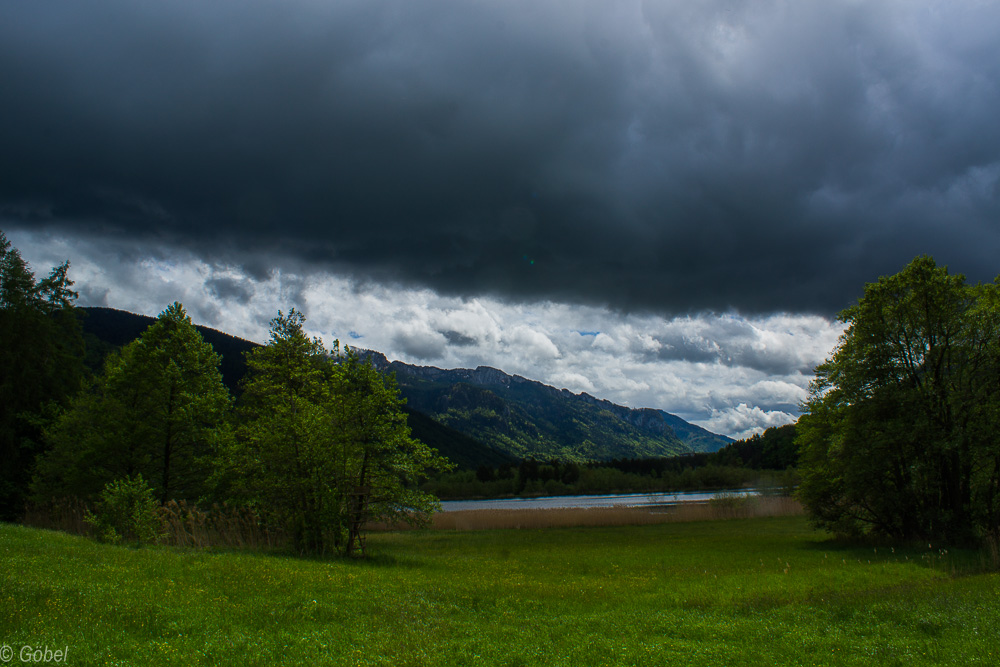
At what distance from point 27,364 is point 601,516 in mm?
58813

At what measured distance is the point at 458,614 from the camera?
14.5 metres

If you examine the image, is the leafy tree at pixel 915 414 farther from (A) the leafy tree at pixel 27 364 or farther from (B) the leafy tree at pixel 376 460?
(A) the leafy tree at pixel 27 364

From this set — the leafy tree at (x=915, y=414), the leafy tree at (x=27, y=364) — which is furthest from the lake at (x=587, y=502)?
the leafy tree at (x=27, y=364)

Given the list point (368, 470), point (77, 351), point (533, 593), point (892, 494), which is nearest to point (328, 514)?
point (368, 470)

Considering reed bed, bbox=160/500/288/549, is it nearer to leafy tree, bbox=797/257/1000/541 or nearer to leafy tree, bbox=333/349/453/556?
leafy tree, bbox=333/349/453/556

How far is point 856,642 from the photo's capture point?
12.0 meters

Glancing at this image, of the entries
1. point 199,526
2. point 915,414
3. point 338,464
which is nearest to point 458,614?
point 338,464

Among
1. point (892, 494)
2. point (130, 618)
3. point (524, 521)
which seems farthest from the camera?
point (524, 521)

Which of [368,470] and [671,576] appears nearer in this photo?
[671,576]

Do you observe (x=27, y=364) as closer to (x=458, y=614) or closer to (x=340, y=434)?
(x=340, y=434)

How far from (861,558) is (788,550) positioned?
16.2 feet

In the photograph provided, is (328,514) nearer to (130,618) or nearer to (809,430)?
(130,618)

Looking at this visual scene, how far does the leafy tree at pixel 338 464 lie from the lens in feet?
83.5

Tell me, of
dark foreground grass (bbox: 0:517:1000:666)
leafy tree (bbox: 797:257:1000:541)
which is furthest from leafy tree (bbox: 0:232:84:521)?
leafy tree (bbox: 797:257:1000:541)
